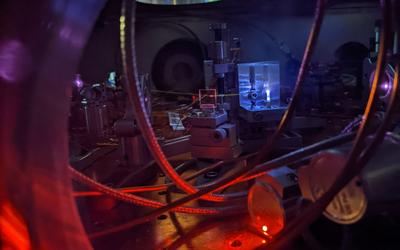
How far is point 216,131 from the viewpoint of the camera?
128 cm

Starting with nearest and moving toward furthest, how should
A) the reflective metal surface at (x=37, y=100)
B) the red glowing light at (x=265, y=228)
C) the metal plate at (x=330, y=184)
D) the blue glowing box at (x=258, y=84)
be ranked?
the reflective metal surface at (x=37, y=100)
the metal plate at (x=330, y=184)
the red glowing light at (x=265, y=228)
the blue glowing box at (x=258, y=84)

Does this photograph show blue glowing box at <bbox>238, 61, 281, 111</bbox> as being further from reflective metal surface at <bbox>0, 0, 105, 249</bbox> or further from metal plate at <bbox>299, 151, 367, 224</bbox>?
reflective metal surface at <bbox>0, 0, 105, 249</bbox>

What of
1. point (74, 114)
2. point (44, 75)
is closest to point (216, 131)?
point (44, 75)

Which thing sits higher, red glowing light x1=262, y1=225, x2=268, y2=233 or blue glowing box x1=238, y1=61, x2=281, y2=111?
blue glowing box x1=238, y1=61, x2=281, y2=111

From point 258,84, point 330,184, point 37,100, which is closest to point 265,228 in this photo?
point 330,184

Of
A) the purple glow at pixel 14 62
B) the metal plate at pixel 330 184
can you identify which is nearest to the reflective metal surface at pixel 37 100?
the purple glow at pixel 14 62

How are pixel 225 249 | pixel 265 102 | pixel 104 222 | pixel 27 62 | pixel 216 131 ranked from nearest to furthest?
pixel 27 62
pixel 225 249
pixel 104 222
pixel 216 131
pixel 265 102

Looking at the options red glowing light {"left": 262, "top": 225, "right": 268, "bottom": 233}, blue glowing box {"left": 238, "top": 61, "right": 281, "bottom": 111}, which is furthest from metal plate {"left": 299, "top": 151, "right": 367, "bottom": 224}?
blue glowing box {"left": 238, "top": 61, "right": 281, "bottom": 111}

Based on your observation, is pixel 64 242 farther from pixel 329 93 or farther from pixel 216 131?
pixel 329 93

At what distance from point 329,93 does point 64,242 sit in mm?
1977

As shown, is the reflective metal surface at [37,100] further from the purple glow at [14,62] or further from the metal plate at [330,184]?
the metal plate at [330,184]

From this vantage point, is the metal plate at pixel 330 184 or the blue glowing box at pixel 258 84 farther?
the blue glowing box at pixel 258 84

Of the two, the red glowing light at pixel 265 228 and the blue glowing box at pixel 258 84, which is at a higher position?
the blue glowing box at pixel 258 84

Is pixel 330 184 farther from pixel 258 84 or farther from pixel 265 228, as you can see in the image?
pixel 258 84
